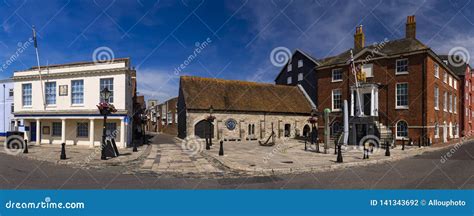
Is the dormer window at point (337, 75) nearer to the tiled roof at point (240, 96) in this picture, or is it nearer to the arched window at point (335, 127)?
the arched window at point (335, 127)

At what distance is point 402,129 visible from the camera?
78.1 ft

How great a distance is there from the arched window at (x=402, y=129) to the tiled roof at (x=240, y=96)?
479 inches

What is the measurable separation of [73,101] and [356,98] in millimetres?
23865

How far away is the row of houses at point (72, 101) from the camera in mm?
20375

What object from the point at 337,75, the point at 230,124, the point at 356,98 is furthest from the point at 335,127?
the point at 230,124

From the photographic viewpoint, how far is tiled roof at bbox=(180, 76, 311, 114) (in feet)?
95.5

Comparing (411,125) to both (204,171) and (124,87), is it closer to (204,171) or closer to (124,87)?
(204,171)

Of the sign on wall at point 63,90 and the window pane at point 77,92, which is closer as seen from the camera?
the window pane at point 77,92

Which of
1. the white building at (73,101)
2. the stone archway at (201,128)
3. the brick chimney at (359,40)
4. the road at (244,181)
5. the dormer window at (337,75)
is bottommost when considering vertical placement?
the road at (244,181)

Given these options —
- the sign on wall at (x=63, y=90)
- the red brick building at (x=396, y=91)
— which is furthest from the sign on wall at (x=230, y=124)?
the sign on wall at (x=63, y=90)

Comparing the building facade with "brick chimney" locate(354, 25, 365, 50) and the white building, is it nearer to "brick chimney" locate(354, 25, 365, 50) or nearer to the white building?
the white building

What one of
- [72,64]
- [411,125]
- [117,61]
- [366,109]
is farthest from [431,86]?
[72,64]

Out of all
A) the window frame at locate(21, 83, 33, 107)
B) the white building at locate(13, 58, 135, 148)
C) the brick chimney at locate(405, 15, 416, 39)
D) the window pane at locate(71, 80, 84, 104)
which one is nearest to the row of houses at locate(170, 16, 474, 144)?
the brick chimney at locate(405, 15, 416, 39)

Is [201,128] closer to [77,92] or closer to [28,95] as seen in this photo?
[77,92]
